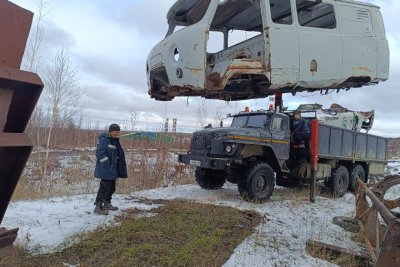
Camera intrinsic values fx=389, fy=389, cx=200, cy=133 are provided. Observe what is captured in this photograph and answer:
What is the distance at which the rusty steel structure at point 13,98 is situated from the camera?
225 cm

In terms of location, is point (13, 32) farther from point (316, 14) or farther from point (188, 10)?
point (316, 14)

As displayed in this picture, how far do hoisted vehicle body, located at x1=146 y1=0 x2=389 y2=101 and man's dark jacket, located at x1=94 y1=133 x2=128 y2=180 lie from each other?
4.00 feet

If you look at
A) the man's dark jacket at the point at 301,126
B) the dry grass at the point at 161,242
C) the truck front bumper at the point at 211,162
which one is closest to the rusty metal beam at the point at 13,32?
the dry grass at the point at 161,242

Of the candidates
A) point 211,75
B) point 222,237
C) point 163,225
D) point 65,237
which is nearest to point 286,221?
point 222,237

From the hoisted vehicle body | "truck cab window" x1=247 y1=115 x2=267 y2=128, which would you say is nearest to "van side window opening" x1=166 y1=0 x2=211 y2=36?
the hoisted vehicle body

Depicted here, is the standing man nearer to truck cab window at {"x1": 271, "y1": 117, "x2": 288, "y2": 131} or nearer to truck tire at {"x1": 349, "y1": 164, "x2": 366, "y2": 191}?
truck cab window at {"x1": 271, "y1": 117, "x2": 288, "y2": 131}

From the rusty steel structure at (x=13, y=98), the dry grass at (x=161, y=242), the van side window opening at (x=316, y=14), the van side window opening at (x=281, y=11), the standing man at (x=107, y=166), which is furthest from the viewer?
the standing man at (x=107, y=166)

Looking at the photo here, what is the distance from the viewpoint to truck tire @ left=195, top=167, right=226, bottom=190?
10.0m

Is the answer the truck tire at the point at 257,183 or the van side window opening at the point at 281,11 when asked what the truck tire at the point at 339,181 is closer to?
the truck tire at the point at 257,183

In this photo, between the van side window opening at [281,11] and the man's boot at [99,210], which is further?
the man's boot at [99,210]

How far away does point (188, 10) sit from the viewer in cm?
666

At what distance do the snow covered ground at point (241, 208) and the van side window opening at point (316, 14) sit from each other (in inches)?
138

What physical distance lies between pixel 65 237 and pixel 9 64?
137 inches

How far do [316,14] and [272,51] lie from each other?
1968mm
